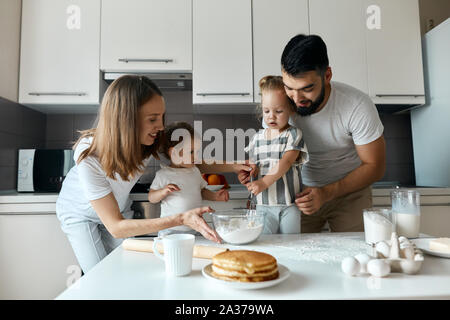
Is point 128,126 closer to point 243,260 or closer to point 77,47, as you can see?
point 243,260

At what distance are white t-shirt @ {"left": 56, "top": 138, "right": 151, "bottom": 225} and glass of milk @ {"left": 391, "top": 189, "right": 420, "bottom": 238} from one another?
0.92 m

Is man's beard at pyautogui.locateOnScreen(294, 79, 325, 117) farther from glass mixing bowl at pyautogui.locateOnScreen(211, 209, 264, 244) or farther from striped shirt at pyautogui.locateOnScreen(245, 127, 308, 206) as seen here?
glass mixing bowl at pyautogui.locateOnScreen(211, 209, 264, 244)

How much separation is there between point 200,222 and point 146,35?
155 centimetres

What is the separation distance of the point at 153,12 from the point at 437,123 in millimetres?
2017

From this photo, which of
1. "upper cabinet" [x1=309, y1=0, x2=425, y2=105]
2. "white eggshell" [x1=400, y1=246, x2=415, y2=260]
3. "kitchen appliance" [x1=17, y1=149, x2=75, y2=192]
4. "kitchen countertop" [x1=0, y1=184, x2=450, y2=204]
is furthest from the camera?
"upper cabinet" [x1=309, y1=0, x2=425, y2=105]

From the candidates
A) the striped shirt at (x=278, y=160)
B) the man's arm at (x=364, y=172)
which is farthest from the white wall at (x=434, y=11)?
the striped shirt at (x=278, y=160)

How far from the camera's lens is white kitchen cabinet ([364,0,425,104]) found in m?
2.07

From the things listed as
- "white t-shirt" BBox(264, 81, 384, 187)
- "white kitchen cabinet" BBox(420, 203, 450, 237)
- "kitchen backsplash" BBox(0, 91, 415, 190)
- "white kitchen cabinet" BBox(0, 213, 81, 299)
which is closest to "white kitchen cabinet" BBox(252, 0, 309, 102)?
"kitchen backsplash" BBox(0, 91, 415, 190)

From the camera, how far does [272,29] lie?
2.05m

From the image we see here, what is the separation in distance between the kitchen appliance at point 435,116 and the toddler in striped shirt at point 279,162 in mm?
1290

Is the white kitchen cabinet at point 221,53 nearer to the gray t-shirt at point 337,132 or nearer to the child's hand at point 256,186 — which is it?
the gray t-shirt at point 337,132

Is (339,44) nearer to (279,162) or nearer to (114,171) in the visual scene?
(279,162)

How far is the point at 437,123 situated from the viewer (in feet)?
6.77
